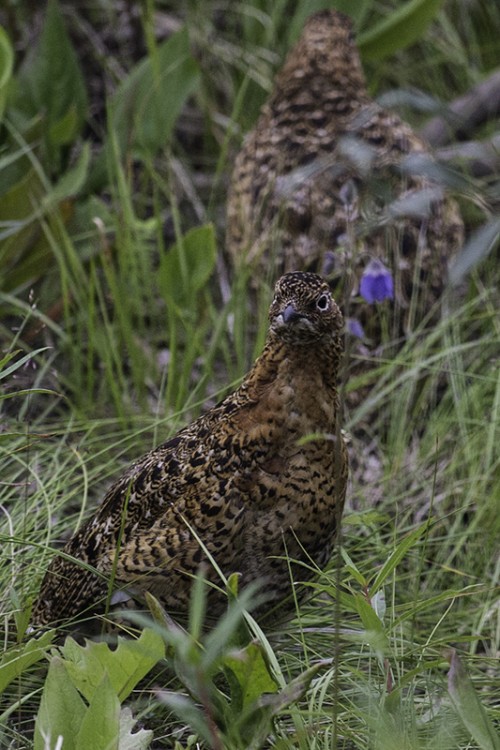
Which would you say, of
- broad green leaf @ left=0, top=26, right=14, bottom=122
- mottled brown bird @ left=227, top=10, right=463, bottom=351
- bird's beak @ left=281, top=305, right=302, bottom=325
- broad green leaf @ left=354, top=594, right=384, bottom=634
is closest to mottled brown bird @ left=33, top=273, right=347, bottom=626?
bird's beak @ left=281, top=305, right=302, bottom=325

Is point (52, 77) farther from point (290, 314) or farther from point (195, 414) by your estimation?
point (290, 314)

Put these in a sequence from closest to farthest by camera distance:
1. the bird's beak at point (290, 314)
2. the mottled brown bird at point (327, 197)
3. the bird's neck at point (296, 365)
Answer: the bird's beak at point (290, 314) < the bird's neck at point (296, 365) < the mottled brown bird at point (327, 197)

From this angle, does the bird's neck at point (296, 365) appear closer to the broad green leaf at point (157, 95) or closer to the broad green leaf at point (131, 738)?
the broad green leaf at point (131, 738)

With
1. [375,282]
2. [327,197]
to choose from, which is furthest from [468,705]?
[327,197]

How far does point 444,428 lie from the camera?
3.75 metres

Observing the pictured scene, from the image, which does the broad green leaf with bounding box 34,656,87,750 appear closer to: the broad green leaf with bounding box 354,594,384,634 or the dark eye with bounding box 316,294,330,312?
the broad green leaf with bounding box 354,594,384,634

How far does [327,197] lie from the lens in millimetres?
4109

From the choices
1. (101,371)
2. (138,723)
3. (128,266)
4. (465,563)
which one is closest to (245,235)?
(128,266)

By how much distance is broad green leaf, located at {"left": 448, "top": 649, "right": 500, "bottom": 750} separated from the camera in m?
2.02

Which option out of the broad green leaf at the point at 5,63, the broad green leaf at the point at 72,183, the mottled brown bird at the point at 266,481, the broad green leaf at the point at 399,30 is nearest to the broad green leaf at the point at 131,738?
the mottled brown bird at the point at 266,481

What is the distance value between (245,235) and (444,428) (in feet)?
3.47

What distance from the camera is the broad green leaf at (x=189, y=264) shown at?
12.4 ft

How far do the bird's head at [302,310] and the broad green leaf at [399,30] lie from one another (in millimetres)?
2849

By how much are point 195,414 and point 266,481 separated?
116 centimetres
